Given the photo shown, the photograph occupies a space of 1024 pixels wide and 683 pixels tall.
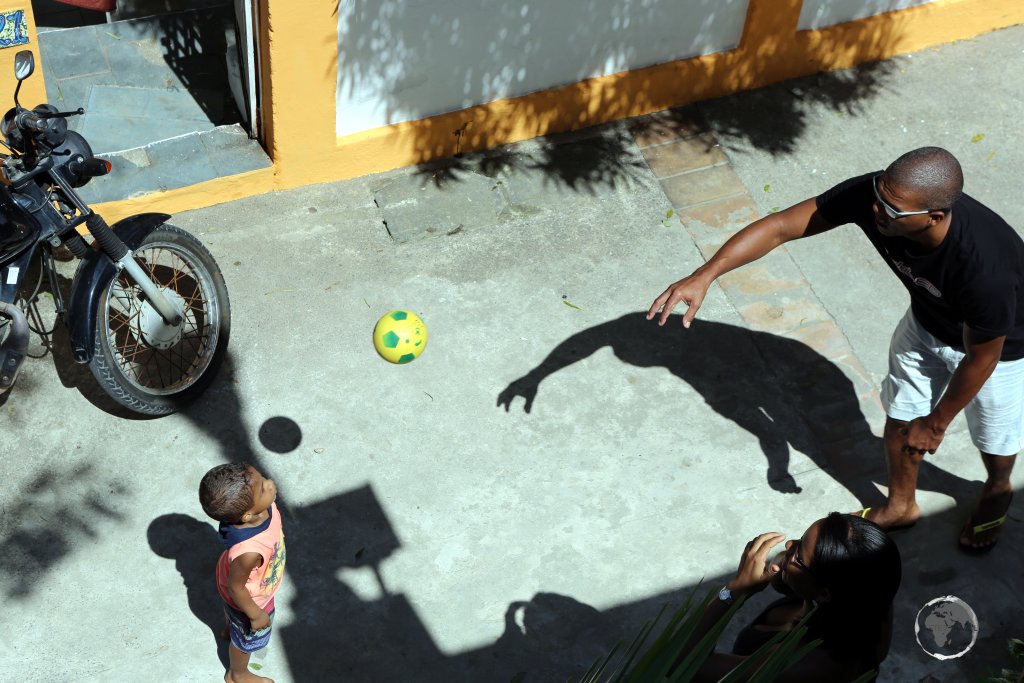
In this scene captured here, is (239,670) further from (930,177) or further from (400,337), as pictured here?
(930,177)

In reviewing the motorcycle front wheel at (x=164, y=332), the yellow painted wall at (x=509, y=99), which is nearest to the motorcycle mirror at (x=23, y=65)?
the motorcycle front wheel at (x=164, y=332)

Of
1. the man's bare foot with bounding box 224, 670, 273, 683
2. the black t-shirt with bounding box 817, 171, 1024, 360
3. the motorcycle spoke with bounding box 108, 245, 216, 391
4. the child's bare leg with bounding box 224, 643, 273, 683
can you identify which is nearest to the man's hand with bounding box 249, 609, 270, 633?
the child's bare leg with bounding box 224, 643, 273, 683

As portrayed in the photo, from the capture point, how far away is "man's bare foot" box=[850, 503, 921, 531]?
5090mm

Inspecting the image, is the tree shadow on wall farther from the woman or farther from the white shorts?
the woman

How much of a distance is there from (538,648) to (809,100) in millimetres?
4384

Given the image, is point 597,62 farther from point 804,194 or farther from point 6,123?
point 6,123

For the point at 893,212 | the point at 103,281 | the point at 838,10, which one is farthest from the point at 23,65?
the point at 838,10

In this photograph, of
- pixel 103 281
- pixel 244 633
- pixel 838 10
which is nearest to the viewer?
pixel 244 633

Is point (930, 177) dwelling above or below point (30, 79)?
above

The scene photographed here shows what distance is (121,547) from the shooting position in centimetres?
486

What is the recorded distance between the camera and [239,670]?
4.37 meters

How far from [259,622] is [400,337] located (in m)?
1.84

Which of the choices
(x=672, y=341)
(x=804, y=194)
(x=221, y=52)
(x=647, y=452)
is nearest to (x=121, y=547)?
(x=647, y=452)

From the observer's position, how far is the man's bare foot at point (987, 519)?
5.08m
